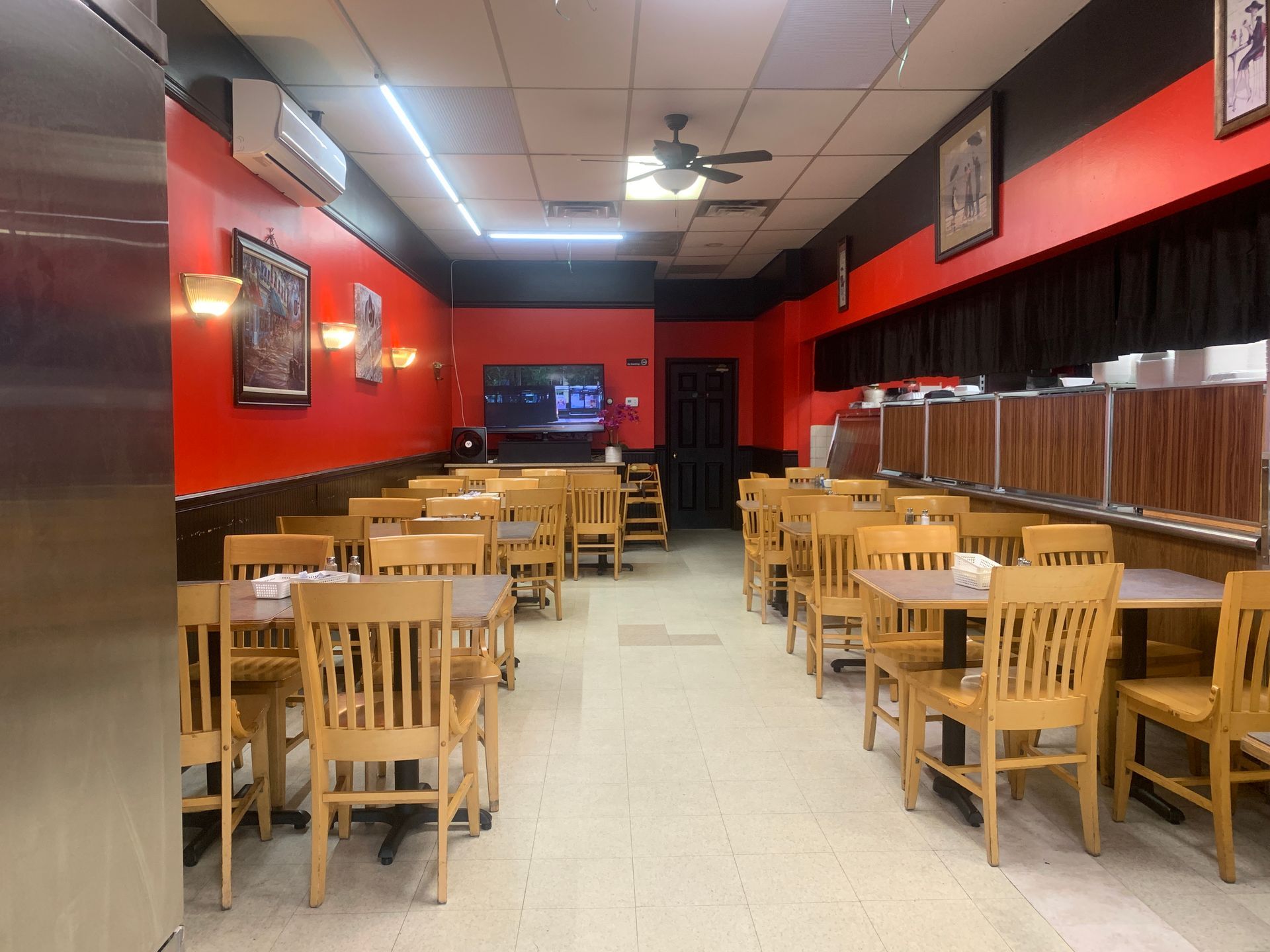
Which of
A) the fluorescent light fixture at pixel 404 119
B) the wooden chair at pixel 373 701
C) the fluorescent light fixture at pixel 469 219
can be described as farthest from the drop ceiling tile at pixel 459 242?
the wooden chair at pixel 373 701

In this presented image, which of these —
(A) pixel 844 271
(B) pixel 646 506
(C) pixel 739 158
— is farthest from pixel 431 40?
(B) pixel 646 506

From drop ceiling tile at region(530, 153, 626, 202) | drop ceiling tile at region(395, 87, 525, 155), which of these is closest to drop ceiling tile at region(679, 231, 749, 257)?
drop ceiling tile at region(530, 153, 626, 202)

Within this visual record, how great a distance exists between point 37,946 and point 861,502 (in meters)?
5.80

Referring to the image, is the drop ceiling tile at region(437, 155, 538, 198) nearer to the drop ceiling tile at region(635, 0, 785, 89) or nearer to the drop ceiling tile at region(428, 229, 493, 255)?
the drop ceiling tile at region(428, 229, 493, 255)

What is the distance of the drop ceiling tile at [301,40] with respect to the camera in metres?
3.94

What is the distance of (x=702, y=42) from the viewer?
427 centimetres

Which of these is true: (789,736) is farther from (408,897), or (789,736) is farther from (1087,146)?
(1087,146)

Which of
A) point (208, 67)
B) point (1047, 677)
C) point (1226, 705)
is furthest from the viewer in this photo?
point (208, 67)

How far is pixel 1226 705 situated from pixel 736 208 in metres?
5.90

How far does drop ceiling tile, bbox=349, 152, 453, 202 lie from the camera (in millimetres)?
5996

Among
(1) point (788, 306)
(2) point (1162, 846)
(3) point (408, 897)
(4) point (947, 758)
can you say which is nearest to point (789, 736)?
(4) point (947, 758)

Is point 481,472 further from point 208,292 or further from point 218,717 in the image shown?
point 218,717

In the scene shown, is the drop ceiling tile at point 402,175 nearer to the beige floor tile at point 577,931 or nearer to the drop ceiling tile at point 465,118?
the drop ceiling tile at point 465,118

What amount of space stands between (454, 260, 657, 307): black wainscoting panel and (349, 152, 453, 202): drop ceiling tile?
104 inches
